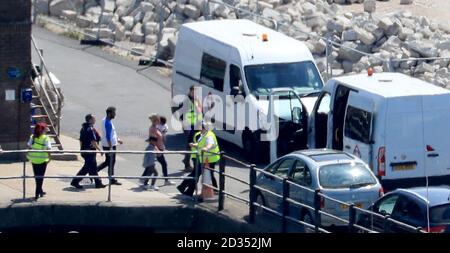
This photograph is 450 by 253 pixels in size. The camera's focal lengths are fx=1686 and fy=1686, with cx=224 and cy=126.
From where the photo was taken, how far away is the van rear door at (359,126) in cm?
2908

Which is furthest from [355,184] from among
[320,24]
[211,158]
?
[320,24]

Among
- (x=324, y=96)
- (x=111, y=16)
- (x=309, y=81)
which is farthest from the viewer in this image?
(x=111, y=16)

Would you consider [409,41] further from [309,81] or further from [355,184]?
[355,184]

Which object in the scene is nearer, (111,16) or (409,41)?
(409,41)

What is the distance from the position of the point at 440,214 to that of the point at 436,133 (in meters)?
5.43

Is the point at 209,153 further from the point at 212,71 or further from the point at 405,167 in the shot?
the point at 212,71

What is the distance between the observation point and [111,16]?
151 feet

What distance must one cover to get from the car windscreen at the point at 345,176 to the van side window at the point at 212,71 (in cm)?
748

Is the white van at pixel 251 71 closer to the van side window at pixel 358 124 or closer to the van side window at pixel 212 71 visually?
the van side window at pixel 212 71

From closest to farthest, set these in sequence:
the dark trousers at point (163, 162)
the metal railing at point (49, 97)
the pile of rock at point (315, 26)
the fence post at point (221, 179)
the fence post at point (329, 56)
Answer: the fence post at point (221, 179)
the dark trousers at point (163, 162)
the metal railing at point (49, 97)
the fence post at point (329, 56)
the pile of rock at point (315, 26)

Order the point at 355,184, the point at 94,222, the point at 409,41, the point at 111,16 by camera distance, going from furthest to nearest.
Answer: the point at 111,16
the point at 409,41
the point at 94,222
the point at 355,184

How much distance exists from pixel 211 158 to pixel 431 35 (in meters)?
13.6

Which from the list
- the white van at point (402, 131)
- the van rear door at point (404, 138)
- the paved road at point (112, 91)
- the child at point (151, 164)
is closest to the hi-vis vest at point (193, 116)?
the paved road at point (112, 91)

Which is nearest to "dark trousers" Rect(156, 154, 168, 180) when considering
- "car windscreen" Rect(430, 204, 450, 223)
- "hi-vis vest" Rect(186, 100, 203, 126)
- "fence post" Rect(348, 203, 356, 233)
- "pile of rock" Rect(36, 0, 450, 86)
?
"hi-vis vest" Rect(186, 100, 203, 126)
